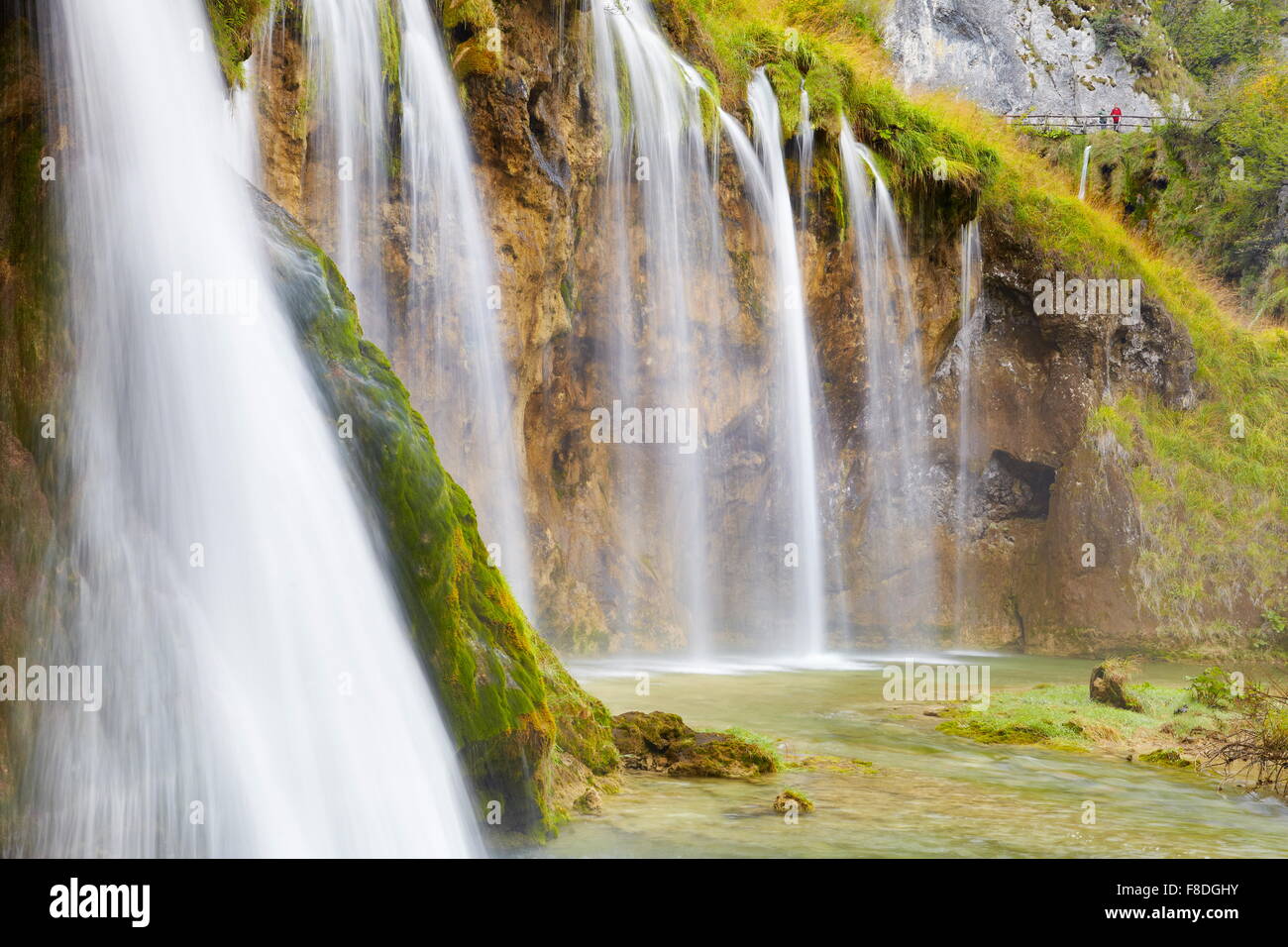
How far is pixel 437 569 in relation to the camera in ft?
Result: 18.7

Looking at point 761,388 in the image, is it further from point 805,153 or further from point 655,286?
point 805,153

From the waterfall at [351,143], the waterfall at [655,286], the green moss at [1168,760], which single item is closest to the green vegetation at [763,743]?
the green moss at [1168,760]

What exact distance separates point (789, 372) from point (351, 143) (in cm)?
858

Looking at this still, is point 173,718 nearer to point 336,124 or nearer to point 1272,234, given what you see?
point 336,124

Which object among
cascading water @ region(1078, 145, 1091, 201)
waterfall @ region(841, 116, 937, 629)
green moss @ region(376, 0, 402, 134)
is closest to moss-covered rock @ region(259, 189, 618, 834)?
green moss @ region(376, 0, 402, 134)

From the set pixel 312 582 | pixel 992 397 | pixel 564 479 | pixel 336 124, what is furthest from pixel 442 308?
pixel 992 397

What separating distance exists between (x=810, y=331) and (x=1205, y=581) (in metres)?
8.52

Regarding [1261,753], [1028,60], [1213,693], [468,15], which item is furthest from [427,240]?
[1028,60]

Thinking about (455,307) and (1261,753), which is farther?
(455,307)

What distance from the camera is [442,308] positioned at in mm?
13727

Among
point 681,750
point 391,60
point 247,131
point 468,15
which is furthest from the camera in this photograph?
point 468,15

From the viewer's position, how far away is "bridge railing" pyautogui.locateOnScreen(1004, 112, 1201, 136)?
3241 centimetres

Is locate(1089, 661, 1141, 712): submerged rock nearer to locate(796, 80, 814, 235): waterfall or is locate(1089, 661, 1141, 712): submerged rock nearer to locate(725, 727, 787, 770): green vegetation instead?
locate(725, 727, 787, 770): green vegetation

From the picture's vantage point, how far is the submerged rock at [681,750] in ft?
25.3
